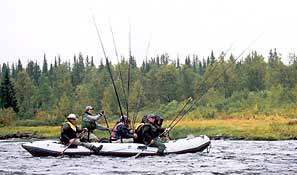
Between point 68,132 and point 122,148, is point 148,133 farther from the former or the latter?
point 68,132

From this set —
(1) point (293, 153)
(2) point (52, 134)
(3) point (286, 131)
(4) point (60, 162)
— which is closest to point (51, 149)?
(4) point (60, 162)

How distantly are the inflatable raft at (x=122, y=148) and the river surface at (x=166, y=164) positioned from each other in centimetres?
30

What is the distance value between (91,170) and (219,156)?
535 cm

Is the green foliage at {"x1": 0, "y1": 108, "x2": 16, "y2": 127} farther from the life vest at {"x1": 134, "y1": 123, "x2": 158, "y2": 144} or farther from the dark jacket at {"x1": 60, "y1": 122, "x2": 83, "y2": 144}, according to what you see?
the life vest at {"x1": 134, "y1": 123, "x2": 158, "y2": 144}

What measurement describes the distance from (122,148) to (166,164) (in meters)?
2.55

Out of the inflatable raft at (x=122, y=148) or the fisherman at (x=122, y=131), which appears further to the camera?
the fisherman at (x=122, y=131)

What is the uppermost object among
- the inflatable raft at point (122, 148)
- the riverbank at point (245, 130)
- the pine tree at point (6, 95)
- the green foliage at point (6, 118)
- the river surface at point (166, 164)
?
the pine tree at point (6, 95)

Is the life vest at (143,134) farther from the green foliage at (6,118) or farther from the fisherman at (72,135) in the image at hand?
the green foliage at (6,118)

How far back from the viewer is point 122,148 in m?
17.7

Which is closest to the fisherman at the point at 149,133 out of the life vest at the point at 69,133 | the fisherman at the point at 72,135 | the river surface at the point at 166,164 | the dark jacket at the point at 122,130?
the river surface at the point at 166,164

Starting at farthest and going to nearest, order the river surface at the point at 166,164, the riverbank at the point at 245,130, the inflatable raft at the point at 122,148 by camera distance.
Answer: the riverbank at the point at 245,130, the inflatable raft at the point at 122,148, the river surface at the point at 166,164

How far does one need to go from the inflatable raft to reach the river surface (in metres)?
0.30

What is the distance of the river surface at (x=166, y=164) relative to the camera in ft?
46.9

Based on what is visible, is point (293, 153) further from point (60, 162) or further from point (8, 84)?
point (8, 84)
